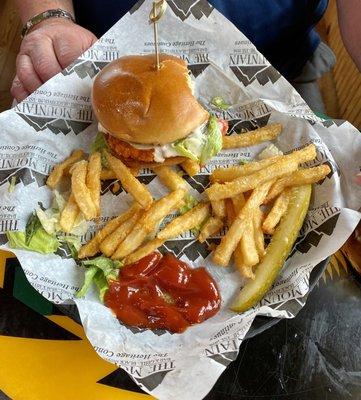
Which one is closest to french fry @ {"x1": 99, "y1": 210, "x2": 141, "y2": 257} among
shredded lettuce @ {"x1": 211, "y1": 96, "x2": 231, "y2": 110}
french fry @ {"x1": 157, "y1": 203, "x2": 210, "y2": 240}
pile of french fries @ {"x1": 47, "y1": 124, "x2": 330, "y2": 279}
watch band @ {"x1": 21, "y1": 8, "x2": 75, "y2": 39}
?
pile of french fries @ {"x1": 47, "y1": 124, "x2": 330, "y2": 279}

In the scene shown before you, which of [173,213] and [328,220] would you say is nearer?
[328,220]

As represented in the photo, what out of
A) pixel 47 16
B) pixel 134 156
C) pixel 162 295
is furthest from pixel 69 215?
pixel 47 16

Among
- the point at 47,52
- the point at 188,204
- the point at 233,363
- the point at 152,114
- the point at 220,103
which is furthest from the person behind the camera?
the point at 220,103

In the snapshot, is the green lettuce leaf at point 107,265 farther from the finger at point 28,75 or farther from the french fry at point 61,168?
the finger at point 28,75

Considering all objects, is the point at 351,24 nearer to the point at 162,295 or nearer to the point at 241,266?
the point at 241,266

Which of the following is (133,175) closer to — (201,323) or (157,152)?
(157,152)

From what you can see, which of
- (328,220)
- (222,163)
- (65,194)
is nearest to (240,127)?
(222,163)

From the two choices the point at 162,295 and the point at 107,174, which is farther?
the point at 107,174
